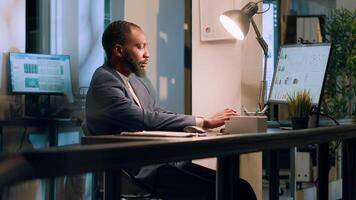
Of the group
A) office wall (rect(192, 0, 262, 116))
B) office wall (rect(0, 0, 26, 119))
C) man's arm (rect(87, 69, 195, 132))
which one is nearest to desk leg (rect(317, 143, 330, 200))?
man's arm (rect(87, 69, 195, 132))

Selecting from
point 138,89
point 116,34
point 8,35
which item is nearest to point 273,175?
point 138,89

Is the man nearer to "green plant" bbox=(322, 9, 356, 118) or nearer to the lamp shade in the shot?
the lamp shade

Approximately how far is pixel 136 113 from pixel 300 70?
0.97 meters

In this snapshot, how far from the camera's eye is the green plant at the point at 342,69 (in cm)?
396

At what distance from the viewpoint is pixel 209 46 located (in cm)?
351

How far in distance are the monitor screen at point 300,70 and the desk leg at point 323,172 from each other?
2.58 ft

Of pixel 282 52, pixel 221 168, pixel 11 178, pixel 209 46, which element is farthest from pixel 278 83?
pixel 11 178

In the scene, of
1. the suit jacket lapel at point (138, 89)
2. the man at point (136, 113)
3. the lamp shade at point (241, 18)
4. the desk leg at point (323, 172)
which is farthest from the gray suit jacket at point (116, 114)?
A: the lamp shade at point (241, 18)

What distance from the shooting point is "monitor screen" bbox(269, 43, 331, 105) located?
2.66m

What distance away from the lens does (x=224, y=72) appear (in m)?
3.46

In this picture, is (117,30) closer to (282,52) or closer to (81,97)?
(282,52)

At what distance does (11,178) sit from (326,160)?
4.41 ft

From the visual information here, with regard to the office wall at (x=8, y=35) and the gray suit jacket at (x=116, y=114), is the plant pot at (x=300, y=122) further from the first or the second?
the office wall at (x=8, y=35)

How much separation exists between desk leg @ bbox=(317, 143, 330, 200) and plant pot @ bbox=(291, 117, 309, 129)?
0.37 metres
